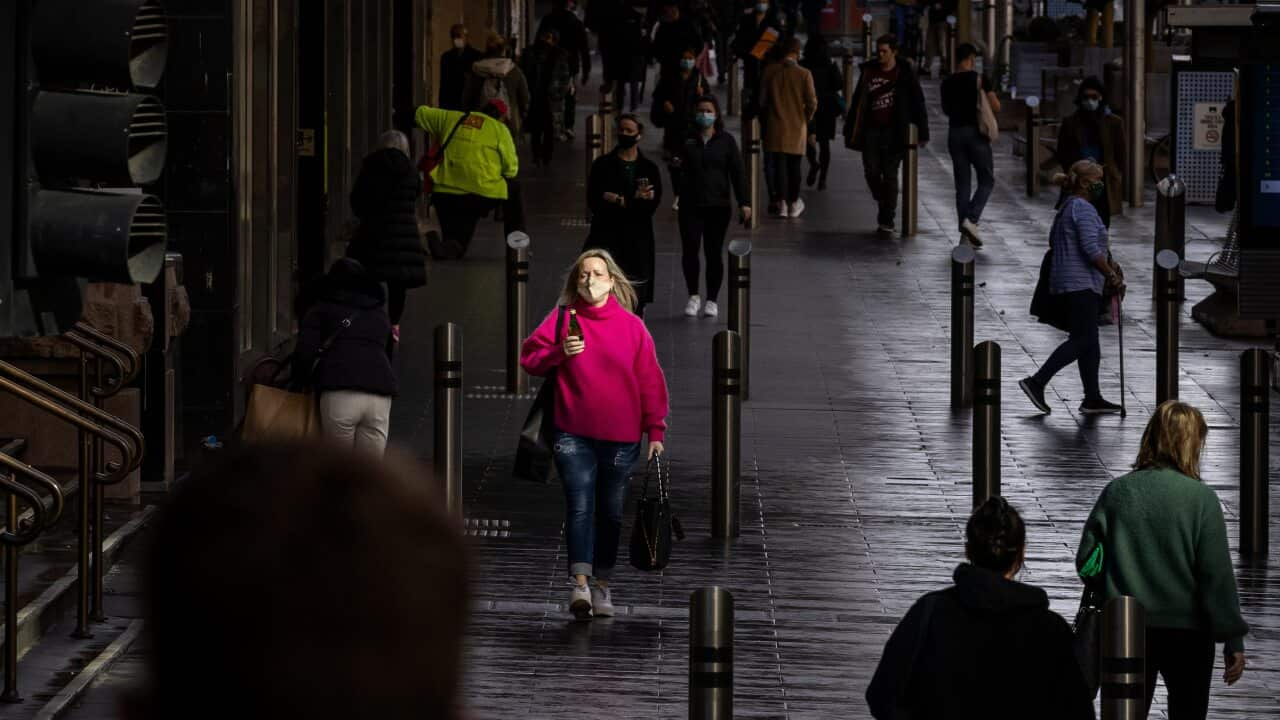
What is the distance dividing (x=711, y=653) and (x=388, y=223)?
10.2 meters

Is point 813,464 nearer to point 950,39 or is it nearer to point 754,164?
point 754,164

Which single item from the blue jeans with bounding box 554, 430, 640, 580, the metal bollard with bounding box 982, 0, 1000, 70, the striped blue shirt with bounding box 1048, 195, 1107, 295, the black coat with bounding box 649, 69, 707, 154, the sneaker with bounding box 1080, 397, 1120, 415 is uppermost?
the metal bollard with bounding box 982, 0, 1000, 70

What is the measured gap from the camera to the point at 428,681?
1.60 meters

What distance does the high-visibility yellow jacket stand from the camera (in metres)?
20.5

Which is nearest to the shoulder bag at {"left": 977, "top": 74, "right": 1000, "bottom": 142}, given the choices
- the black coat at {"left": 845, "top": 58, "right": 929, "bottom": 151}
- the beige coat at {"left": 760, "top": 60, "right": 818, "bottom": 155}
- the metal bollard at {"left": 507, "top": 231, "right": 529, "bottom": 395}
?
the black coat at {"left": 845, "top": 58, "right": 929, "bottom": 151}

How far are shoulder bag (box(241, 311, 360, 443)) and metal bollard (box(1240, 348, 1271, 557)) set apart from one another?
4.53 m

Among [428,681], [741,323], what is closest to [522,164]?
[741,323]

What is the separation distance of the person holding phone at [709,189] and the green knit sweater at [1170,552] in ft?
35.9

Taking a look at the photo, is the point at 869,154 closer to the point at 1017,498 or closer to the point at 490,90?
the point at 490,90

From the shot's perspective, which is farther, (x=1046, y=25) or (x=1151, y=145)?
(x=1046, y=25)

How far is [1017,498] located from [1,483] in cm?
678

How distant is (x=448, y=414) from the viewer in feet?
37.6

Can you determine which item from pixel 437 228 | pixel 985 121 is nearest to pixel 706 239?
pixel 985 121

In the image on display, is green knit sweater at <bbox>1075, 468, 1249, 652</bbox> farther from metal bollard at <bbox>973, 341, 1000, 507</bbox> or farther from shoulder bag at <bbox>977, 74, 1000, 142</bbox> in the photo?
shoulder bag at <bbox>977, 74, 1000, 142</bbox>
